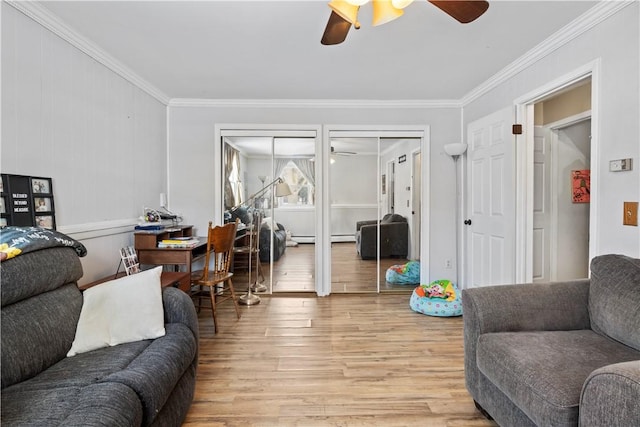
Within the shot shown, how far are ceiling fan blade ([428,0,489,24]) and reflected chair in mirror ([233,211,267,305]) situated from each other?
9.64 feet

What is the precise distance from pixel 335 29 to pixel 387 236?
115 inches

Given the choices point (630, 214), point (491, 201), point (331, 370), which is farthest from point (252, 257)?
point (630, 214)

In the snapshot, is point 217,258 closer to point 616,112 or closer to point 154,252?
point 154,252

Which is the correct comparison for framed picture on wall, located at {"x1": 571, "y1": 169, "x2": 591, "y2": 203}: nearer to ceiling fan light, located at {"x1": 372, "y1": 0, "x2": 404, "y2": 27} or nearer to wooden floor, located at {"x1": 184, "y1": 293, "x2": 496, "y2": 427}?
wooden floor, located at {"x1": 184, "y1": 293, "x2": 496, "y2": 427}

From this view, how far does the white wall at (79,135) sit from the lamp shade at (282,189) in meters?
1.44

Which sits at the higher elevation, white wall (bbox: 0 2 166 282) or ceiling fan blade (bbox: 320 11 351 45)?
ceiling fan blade (bbox: 320 11 351 45)

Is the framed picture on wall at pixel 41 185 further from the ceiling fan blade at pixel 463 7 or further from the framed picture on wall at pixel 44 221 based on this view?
the ceiling fan blade at pixel 463 7

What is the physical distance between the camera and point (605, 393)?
40.3 inches

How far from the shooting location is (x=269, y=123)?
13.1 feet

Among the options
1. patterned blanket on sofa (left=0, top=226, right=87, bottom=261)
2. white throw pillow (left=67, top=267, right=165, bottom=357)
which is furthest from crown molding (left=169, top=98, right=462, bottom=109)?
white throw pillow (left=67, top=267, right=165, bottom=357)

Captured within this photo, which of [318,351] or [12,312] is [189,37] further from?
[318,351]

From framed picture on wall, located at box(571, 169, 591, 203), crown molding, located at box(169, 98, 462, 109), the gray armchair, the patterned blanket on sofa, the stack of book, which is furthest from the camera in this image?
the gray armchair

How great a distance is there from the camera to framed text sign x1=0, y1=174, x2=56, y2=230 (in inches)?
74.4

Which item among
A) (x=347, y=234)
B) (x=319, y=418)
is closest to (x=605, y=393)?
(x=319, y=418)
